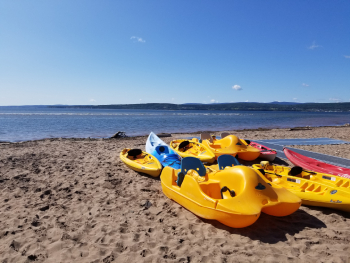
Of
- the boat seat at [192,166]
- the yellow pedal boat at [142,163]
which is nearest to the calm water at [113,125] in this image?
the yellow pedal boat at [142,163]

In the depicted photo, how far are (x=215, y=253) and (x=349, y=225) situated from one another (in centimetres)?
273

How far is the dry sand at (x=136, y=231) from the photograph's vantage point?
10.2ft

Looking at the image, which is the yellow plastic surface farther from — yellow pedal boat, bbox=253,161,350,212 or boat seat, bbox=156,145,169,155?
boat seat, bbox=156,145,169,155

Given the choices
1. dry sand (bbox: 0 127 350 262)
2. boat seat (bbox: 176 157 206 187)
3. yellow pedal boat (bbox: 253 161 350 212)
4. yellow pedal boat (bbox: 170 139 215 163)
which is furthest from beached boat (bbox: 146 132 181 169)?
yellow pedal boat (bbox: 253 161 350 212)

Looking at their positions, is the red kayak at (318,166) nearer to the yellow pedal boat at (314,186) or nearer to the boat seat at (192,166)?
the yellow pedal boat at (314,186)

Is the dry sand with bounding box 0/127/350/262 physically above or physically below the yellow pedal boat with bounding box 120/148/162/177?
below

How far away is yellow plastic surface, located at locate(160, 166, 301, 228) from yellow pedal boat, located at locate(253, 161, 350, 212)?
2.66 ft

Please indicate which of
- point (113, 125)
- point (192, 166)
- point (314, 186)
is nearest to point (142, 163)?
point (192, 166)

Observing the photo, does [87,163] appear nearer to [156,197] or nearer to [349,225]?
[156,197]

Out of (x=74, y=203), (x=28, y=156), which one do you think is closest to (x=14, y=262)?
(x=74, y=203)

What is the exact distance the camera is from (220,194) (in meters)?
4.36

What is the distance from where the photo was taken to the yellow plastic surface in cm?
343

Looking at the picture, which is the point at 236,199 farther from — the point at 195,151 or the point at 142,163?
the point at 195,151

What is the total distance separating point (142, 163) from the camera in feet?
23.3
